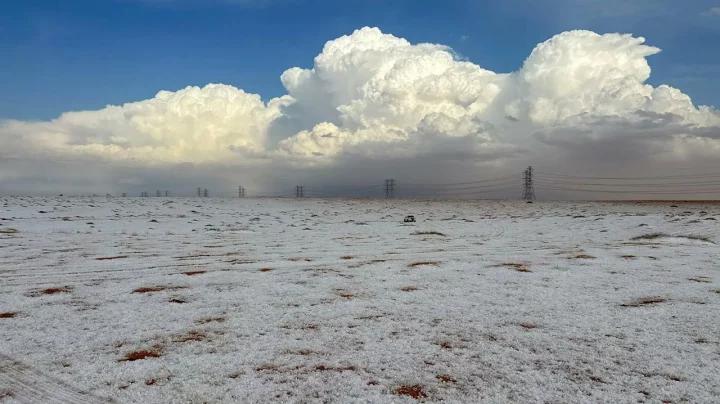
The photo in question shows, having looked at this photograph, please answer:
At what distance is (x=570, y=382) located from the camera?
355cm

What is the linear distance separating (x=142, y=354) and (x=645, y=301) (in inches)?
218

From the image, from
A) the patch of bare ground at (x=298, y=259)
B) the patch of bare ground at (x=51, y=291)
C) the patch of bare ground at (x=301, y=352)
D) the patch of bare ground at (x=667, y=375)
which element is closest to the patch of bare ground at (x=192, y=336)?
the patch of bare ground at (x=301, y=352)

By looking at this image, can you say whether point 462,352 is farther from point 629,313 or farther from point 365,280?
point 365,280

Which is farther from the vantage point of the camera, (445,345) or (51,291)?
(51,291)

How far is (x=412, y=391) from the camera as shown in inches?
134

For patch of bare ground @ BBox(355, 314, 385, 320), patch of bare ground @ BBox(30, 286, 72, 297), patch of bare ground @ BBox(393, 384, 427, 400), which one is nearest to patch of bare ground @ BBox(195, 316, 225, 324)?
patch of bare ground @ BBox(355, 314, 385, 320)

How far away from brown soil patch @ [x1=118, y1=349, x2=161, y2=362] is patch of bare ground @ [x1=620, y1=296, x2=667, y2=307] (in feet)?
16.5

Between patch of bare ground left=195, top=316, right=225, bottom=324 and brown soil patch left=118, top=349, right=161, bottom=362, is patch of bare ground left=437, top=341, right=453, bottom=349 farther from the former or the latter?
brown soil patch left=118, top=349, right=161, bottom=362

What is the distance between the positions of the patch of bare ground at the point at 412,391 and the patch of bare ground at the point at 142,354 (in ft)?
6.71

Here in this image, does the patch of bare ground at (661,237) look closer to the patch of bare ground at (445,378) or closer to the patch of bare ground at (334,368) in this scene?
the patch of bare ground at (445,378)

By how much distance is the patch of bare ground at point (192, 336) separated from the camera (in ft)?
14.7

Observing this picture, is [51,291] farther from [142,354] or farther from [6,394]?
[6,394]

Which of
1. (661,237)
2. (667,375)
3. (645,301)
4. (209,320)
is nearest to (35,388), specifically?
(209,320)

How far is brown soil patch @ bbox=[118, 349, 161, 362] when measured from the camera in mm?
3990
